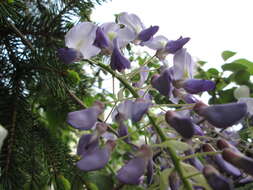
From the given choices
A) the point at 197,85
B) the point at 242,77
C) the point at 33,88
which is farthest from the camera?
the point at 242,77

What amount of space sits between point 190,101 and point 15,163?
0.27 m

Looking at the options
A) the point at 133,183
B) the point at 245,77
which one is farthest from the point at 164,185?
the point at 245,77

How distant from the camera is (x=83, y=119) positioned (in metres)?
0.40

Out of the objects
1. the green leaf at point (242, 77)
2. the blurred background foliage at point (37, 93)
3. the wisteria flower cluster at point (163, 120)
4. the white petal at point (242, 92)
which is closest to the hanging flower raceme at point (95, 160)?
the wisteria flower cluster at point (163, 120)

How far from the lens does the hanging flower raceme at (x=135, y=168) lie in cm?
35

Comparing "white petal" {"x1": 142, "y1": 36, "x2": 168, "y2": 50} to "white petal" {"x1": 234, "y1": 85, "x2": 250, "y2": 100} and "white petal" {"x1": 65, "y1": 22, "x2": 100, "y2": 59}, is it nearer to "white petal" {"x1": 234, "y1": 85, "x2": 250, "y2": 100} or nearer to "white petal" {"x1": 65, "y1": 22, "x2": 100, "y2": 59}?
"white petal" {"x1": 65, "y1": 22, "x2": 100, "y2": 59}

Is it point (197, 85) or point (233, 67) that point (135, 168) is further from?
point (233, 67)

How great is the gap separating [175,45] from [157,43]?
0.15 ft

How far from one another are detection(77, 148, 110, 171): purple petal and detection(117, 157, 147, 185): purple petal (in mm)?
26

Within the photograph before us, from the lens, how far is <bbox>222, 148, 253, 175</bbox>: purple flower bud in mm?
338

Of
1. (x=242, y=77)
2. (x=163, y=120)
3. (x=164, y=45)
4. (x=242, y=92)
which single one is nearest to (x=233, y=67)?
(x=242, y=77)

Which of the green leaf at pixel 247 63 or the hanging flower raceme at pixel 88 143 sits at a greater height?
the green leaf at pixel 247 63

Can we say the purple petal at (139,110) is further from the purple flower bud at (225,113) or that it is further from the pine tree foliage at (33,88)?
the pine tree foliage at (33,88)

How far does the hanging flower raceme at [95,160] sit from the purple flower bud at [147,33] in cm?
18
